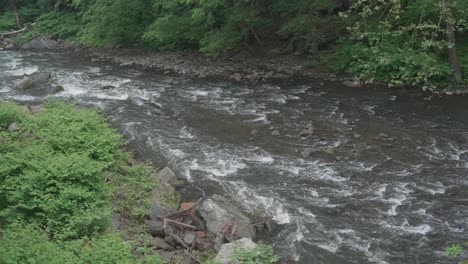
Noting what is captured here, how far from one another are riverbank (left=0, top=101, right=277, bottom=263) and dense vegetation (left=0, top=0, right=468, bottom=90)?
800 cm

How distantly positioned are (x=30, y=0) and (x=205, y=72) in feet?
83.4

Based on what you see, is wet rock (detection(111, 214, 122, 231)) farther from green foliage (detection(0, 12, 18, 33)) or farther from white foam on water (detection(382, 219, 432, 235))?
green foliage (detection(0, 12, 18, 33))

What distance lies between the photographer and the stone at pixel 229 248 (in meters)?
7.59

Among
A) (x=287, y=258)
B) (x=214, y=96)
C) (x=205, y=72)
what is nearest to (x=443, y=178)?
(x=287, y=258)

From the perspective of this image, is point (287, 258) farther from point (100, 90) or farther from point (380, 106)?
point (100, 90)

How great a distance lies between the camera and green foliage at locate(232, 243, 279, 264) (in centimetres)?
750

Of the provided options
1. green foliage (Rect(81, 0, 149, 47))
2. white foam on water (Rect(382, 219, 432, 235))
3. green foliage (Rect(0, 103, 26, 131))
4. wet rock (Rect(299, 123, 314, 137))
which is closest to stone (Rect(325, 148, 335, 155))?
wet rock (Rect(299, 123, 314, 137))

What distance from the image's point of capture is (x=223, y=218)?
903 cm

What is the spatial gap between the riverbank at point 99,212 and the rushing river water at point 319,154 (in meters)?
1.07

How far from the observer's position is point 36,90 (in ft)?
63.4

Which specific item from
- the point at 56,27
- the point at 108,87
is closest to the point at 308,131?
the point at 108,87

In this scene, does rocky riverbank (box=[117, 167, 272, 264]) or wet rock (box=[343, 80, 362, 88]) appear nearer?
rocky riverbank (box=[117, 167, 272, 264])

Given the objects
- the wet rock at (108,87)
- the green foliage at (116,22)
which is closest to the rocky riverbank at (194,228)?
the wet rock at (108,87)

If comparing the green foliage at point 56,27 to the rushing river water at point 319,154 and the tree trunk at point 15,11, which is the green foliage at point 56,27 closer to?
the tree trunk at point 15,11
